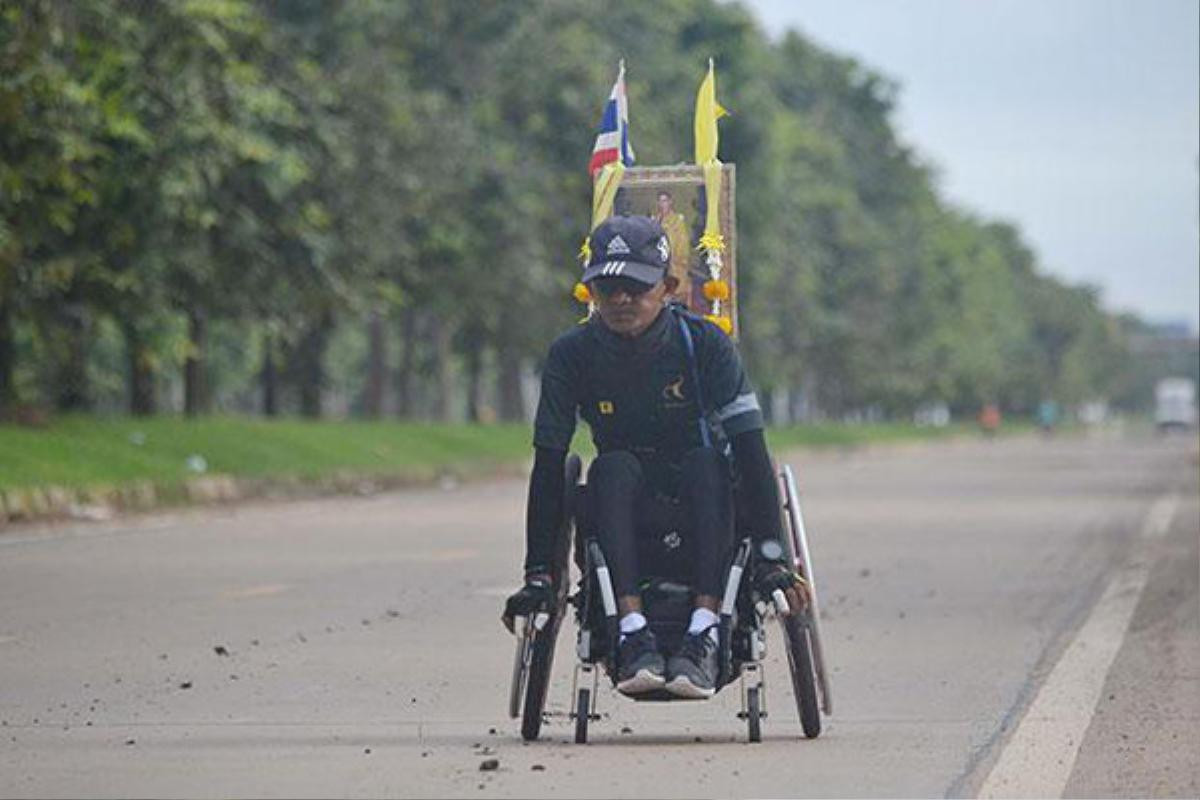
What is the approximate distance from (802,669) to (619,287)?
1444mm

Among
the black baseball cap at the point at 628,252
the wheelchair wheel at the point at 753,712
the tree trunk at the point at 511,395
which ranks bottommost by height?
the tree trunk at the point at 511,395

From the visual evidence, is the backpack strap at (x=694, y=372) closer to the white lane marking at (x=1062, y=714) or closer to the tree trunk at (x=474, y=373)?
the white lane marking at (x=1062, y=714)

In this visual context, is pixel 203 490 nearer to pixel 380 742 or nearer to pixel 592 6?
pixel 380 742

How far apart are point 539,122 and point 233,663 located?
5582 centimetres

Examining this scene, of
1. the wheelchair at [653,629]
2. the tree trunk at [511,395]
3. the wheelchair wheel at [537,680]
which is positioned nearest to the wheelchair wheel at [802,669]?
the wheelchair at [653,629]

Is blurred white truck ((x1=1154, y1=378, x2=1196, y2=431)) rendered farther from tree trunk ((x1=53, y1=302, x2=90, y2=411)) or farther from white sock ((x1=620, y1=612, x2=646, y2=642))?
white sock ((x1=620, y1=612, x2=646, y2=642))

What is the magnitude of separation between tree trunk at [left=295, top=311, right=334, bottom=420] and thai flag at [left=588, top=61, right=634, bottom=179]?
52.2 metres

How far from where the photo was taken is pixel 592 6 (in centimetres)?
7312

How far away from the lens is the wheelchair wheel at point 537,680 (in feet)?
37.0

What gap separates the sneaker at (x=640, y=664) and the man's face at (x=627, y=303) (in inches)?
40.2

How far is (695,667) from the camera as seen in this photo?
11078mm

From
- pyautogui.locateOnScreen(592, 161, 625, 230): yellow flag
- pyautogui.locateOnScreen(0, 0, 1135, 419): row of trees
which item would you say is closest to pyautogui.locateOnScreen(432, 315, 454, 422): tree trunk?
pyautogui.locateOnScreen(0, 0, 1135, 419): row of trees

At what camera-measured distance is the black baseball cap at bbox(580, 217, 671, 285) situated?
11.2m

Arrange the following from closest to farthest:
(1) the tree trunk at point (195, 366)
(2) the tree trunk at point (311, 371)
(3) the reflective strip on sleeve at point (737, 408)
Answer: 1. (3) the reflective strip on sleeve at point (737, 408)
2. (1) the tree trunk at point (195, 366)
3. (2) the tree trunk at point (311, 371)
